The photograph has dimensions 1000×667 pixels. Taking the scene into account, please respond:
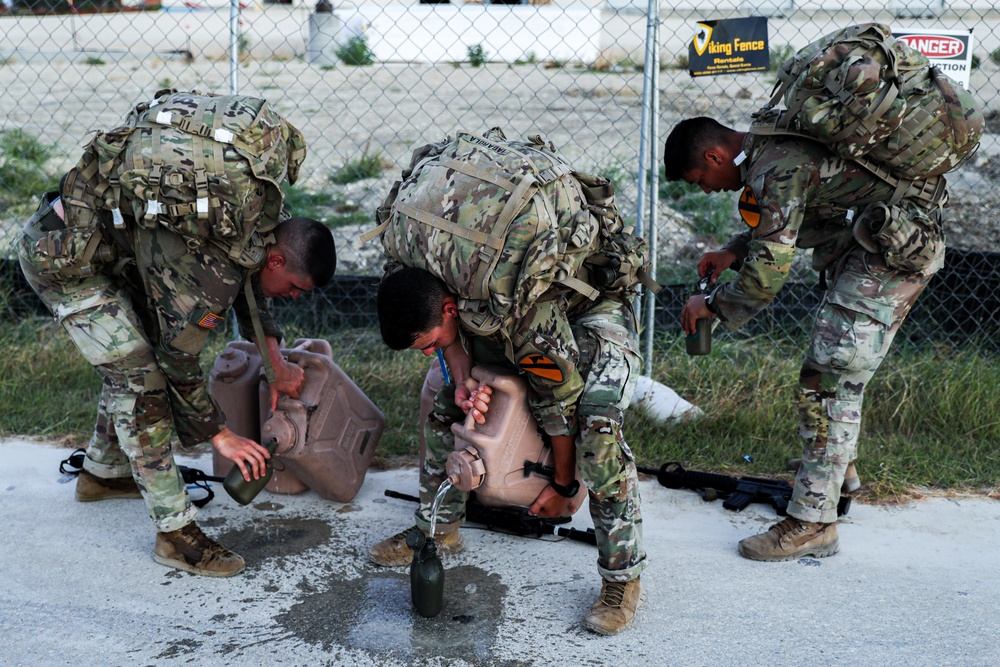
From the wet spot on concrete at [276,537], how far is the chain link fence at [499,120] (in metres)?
1.55

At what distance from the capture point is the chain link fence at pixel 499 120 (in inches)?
209

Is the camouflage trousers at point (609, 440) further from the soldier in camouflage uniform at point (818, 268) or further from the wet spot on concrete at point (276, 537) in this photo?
the wet spot on concrete at point (276, 537)

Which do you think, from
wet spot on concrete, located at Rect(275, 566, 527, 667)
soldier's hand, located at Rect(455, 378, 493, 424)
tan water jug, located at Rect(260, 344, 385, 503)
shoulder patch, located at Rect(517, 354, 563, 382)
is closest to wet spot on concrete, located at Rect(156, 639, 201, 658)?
wet spot on concrete, located at Rect(275, 566, 527, 667)

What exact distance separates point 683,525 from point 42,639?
7.44 feet

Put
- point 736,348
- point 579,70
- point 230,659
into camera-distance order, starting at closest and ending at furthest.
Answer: point 230,659 < point 736,348 < point 579,70

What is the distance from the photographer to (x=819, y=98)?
10.2 ft

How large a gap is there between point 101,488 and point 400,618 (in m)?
1.53

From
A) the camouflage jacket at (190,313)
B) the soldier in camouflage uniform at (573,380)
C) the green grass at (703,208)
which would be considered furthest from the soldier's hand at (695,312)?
the green grass at (703,208)

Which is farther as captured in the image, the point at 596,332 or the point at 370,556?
the point at 370,556

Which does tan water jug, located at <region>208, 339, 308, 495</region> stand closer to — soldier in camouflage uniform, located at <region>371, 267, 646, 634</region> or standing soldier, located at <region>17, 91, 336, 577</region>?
standing soldier, located at <region>17, 91, 336, 577</region>

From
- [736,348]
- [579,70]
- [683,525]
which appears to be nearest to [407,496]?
[683,525]

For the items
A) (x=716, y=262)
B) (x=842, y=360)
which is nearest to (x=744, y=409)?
(x=716, y=262)

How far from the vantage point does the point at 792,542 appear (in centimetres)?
338

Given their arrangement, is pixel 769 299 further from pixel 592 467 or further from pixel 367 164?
pixel 367 164
